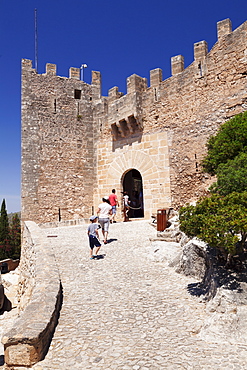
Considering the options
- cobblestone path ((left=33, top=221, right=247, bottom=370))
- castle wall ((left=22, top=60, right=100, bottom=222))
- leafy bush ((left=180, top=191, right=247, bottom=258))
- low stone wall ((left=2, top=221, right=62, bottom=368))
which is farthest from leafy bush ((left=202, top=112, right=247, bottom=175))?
castle wall ((left=22, top=60, right=100, bottom=222))

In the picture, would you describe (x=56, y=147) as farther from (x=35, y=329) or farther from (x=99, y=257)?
(x=35, y=329)

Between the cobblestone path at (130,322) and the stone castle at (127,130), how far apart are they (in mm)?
6331

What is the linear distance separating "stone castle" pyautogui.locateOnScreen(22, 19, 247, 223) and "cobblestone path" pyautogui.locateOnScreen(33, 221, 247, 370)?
6331 millimetres

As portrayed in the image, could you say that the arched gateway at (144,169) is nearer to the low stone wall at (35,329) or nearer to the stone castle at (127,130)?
the stone castle at (127,130)

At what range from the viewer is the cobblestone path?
2.98 metres

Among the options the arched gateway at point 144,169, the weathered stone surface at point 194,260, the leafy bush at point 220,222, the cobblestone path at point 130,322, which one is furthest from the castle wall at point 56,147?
the leafy bush at point 220,222

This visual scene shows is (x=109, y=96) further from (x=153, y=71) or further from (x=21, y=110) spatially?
(x=21, y=110)

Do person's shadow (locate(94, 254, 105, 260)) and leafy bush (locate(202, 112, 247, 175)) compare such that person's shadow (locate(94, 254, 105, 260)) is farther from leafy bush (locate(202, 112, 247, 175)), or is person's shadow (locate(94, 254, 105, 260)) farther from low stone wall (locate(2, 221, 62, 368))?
leafy bush (locate(202, 112, 247, 175))

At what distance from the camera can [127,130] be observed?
13906 mm

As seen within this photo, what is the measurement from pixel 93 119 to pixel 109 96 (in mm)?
1419

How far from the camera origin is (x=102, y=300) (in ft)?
14.8

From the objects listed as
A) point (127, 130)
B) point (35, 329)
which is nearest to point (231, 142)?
point (35, 329)

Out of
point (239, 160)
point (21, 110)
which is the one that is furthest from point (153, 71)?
Answer: point (239, 160)

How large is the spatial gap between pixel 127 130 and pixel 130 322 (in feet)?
35.9
